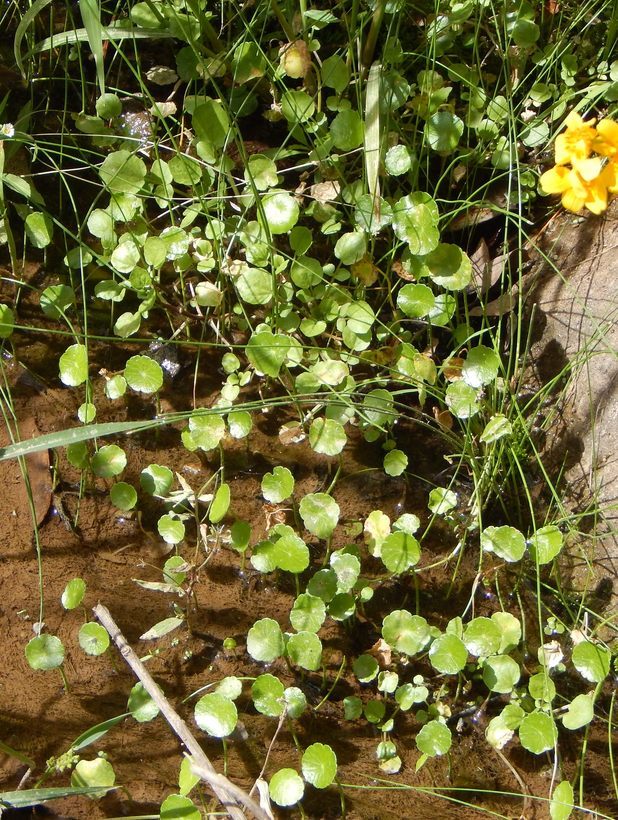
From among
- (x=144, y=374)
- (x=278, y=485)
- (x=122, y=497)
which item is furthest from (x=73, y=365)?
(x=278, y=485)

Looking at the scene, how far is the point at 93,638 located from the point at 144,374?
613mm

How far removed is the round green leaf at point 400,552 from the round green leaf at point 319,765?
0.40m

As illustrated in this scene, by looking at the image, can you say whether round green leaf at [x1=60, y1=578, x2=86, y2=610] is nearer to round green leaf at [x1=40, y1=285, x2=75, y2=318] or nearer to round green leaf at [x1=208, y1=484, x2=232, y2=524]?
round green leaf at [x1=208, y1=484, x2=232, y2=524]

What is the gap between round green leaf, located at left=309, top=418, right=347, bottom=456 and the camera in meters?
1.68

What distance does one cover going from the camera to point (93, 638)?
157 centimetres

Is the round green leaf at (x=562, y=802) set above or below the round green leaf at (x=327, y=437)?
below

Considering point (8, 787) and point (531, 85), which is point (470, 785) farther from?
point (531, 85)

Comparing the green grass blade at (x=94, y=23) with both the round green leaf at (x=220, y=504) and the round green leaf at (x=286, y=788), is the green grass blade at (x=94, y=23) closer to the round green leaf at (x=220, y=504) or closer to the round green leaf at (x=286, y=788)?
the round green leaf at (x=220, y=504)

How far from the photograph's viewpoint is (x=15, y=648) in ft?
5.37

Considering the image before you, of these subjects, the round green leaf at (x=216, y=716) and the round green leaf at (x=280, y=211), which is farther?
A: the round green leaf at (x=280, y=211)

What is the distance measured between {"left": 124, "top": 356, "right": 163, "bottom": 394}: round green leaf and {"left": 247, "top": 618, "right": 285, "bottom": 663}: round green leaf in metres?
0.61

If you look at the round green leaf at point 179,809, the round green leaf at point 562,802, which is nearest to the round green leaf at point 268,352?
the round green leaf at point 179,809

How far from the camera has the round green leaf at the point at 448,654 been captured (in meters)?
1.52

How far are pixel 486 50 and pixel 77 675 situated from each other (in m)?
1.98
